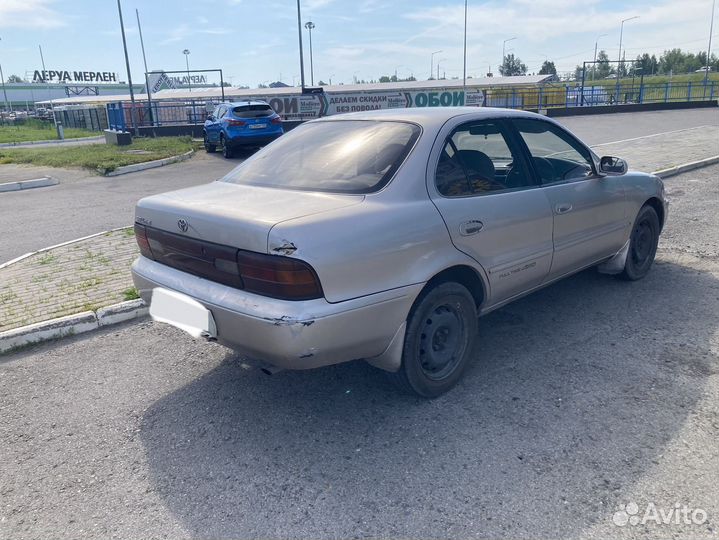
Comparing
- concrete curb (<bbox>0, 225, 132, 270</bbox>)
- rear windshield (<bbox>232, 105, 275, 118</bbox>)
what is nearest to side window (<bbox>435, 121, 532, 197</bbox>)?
concrete curb (<bbox>0, 225, 132, 270</bbox>)

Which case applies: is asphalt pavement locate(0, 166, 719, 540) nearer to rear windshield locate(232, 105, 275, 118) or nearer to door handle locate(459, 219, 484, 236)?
door handle locate(459, 219, 484, 236)

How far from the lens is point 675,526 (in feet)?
7.66

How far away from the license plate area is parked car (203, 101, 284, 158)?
14216 millimetres

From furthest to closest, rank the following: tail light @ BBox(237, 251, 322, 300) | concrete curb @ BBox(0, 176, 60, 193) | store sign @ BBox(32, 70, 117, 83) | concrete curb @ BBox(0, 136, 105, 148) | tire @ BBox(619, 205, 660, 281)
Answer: store sign @ BBox(32, 70, 117, 83) < concrete curb @ BBox(0, 136, 105, 148) < concrete curb @ BBox(0, 176, 60, 193) < tire @ BBox(619, 205, 660, 281) < tail light @ BBox(237, 251, 322, 300)

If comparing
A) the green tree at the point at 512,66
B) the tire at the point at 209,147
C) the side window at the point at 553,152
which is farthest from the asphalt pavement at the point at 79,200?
the green tree at the point at 512,66

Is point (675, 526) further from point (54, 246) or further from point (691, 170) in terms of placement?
point (691, 170)

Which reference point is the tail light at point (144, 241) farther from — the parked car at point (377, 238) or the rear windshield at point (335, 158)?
the rear windshield at point (335, 158)

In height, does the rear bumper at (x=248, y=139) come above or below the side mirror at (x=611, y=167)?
below

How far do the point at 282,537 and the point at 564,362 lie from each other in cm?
225

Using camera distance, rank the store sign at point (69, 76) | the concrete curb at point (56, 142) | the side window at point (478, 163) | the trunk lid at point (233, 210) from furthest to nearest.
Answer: the store sign at point (69, 76) < the concrete curb at point (56, 142) < the side window at point (478, 163) < the trunk lid at point (233, 210)

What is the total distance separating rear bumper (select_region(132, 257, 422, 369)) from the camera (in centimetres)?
265

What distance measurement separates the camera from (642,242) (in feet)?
17.2

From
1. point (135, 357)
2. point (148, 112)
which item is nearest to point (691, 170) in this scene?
point (135, 357)

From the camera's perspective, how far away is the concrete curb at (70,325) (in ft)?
14.0
